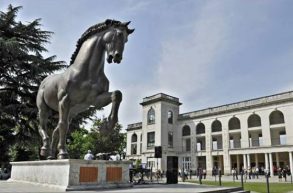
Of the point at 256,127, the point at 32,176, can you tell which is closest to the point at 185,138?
the point at 256,127

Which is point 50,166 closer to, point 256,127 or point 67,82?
point 67,82

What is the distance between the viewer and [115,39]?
6.54 meters

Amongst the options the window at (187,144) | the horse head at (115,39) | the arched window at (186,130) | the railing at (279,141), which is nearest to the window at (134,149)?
the window at (187,144)

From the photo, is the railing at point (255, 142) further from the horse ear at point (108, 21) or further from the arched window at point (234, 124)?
the horse ear at point (108, 21)

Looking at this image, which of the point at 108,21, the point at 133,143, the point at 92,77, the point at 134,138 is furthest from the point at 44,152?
the point at 134,138

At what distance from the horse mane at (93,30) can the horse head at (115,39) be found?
2cm

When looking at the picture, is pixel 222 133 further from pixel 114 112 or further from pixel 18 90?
pixel 114 112

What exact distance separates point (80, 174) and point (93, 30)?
335 centimetres

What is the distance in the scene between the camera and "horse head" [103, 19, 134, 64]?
21.2ft

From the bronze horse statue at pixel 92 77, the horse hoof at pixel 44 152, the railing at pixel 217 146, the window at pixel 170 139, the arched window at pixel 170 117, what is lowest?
the horse hoof at pixel 44 152

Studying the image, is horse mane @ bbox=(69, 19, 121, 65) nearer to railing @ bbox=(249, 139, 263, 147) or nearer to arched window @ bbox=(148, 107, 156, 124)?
railing @ bbox=(249, 139, 263, 147)

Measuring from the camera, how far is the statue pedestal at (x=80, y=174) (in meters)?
5.91

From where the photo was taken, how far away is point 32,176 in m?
7.37

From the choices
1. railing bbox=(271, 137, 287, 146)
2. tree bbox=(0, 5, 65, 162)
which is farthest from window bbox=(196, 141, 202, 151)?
tree bbox=(0, 5, 65, 162)
